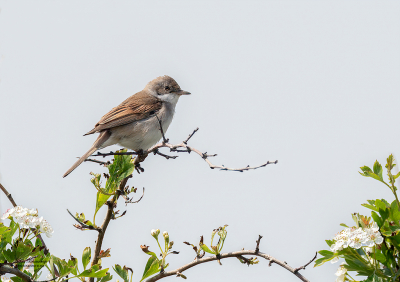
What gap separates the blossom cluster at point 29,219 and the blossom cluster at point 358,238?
Result: 2067mm

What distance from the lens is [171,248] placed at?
3.49m

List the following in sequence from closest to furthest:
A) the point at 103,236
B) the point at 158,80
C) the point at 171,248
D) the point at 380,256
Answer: the point at 380,256 < the point at 171,248 < the point at 103,236 < the point at 158,80

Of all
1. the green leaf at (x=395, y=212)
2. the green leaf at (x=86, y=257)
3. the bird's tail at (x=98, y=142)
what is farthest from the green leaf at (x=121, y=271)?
the bird's tail at (x=98, y=142)

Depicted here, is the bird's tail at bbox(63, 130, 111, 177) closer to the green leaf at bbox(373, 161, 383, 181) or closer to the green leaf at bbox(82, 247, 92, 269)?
the green leaf at bbox(82, 247, 92, 269)

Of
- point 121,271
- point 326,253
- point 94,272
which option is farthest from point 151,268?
point 326,253

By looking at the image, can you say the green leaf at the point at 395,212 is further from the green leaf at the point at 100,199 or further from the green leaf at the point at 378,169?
the green leaf at the point at 100,199

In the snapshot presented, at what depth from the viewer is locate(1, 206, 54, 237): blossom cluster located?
3.20m

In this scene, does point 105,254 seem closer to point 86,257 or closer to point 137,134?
point 86,257

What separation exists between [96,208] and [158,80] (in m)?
4.42

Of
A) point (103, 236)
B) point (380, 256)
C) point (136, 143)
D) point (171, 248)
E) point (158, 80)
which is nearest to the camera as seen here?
point (380, 256)

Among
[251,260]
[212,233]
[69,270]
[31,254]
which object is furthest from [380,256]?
[31,254]

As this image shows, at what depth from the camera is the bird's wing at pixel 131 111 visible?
630 cm

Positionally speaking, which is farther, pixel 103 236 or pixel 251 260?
pixel 103 236

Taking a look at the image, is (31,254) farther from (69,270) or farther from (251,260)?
(251,260)
